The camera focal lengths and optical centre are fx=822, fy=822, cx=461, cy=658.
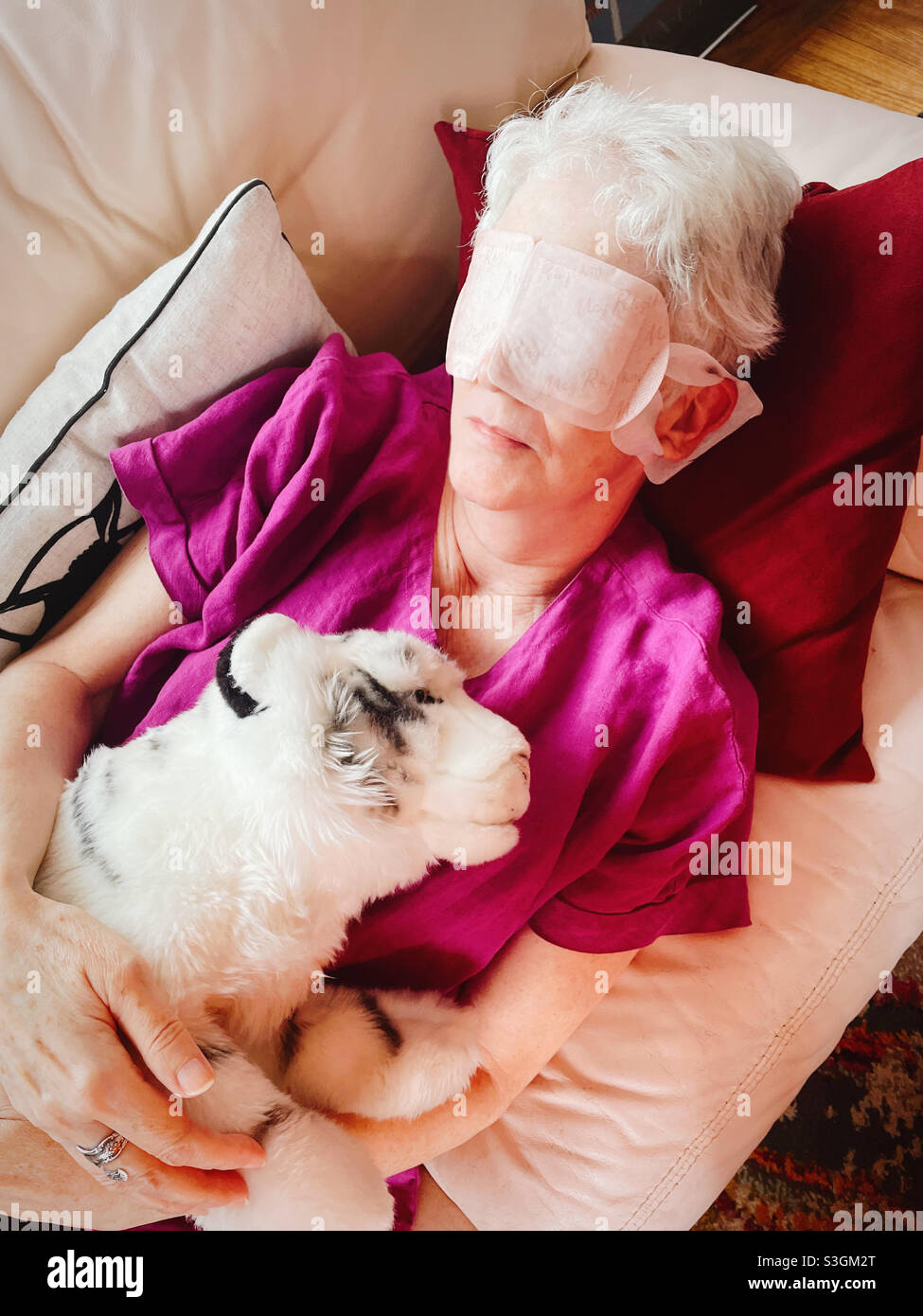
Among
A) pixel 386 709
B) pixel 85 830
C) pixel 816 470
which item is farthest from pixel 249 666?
pixel 816 470

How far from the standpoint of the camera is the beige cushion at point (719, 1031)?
1.08 metres

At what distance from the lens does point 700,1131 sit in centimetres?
108

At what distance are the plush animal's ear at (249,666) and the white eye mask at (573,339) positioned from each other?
1.25ft

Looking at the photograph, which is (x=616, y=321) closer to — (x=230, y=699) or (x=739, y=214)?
(x=739, y=214)

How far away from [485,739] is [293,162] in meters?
0.88

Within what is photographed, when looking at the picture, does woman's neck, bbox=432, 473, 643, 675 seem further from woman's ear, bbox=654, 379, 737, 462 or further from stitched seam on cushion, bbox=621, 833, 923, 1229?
stitched seam on cushion, bbox=621, 833, 923, 1229

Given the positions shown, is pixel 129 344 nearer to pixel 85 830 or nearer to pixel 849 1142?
pixel 85 830

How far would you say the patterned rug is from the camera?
1391 mm

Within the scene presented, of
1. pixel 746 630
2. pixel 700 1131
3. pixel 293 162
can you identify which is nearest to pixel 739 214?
pixel 746 630

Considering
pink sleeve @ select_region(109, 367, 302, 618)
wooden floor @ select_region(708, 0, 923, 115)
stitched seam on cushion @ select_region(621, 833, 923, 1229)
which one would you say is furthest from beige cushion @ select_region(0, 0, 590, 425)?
stitched seam on cushion @ select_region(621, 833, 923, 1229)

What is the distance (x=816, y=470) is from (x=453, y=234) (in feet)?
2.29

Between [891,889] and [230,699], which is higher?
[230,699]

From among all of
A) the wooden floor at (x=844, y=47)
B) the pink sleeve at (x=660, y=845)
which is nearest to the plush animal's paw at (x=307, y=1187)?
the pink sleeve at (x=660, y=845)

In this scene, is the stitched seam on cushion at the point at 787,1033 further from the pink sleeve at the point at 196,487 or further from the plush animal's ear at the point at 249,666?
the pink sleeve at the point at 196,487
